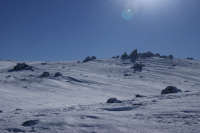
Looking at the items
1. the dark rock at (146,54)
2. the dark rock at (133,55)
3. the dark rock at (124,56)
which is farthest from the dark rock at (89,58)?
the dark rock at (146,54)

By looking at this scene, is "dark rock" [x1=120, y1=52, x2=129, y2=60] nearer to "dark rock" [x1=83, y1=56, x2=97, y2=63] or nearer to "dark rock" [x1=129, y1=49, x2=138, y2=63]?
"dark rock" [x1=129, y1=49, x2=138, y2=63]

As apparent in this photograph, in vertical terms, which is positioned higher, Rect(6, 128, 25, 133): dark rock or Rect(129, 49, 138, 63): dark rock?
Rect(129, 49, 138, 63): dark rock

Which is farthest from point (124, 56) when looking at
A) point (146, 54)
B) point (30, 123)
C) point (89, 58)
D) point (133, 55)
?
point (30, 123)

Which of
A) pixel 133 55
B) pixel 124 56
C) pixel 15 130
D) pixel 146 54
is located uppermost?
pixel 146 54

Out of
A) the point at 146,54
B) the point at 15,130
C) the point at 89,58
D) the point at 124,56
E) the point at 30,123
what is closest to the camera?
the point at 15,130

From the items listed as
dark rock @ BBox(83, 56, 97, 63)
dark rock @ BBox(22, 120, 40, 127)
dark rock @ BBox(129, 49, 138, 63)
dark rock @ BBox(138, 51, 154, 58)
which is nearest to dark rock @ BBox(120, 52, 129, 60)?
dark rock @ BBox(129, 49, 138, 63)

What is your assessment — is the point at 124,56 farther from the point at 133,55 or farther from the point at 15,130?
the point at 15,130

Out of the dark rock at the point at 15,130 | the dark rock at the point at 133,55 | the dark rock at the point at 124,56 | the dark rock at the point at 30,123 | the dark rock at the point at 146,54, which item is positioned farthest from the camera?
the dark rock at the point at 146,54

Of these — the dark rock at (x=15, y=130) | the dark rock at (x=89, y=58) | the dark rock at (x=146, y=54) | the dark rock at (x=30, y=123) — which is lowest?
the dark rock at (x=15, y=130)

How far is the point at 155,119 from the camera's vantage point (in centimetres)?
641

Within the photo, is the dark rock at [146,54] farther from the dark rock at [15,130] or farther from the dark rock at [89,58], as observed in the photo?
the dark rock at [15,130]

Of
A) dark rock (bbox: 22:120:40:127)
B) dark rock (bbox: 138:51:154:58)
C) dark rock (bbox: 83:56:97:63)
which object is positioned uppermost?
dark rock (bbox: 138:51:154:58)

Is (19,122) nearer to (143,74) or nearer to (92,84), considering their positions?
(92,84)

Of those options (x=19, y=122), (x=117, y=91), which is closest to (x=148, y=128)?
(x=19, y=122)
